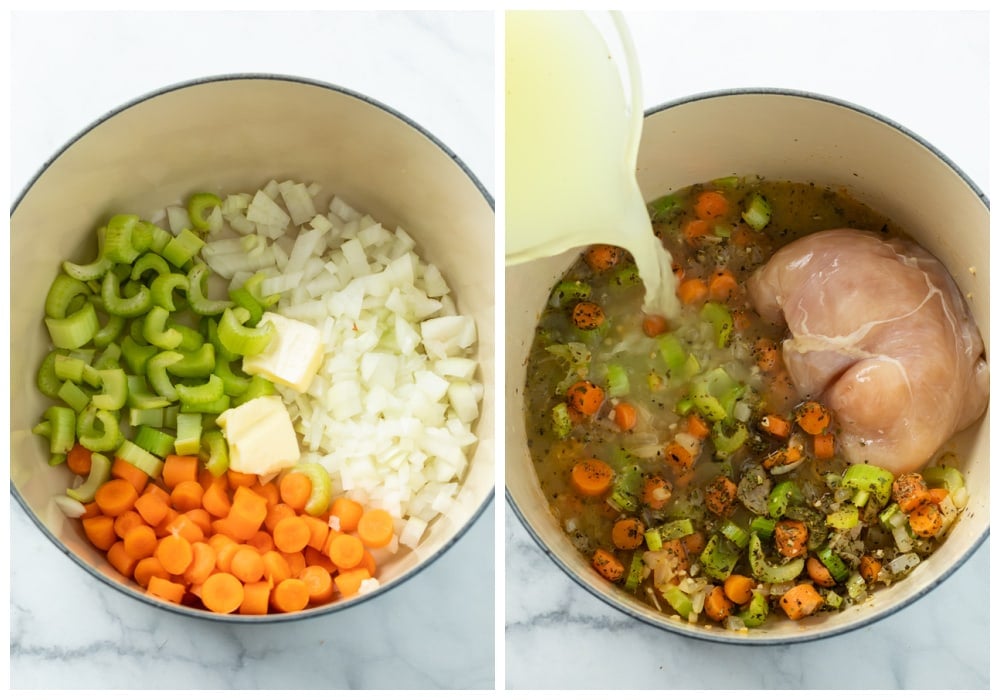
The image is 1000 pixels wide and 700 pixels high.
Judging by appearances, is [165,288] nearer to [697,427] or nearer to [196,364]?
[196,364]

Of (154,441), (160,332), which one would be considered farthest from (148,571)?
(160,332)

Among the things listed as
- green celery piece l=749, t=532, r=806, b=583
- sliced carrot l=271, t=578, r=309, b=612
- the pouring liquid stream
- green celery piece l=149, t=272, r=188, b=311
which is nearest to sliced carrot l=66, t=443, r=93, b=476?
green celery piece l=149, t=272, r=188, b=311

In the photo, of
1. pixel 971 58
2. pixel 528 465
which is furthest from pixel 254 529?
pixel 971 58

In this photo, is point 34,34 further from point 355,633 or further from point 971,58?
point 971,58

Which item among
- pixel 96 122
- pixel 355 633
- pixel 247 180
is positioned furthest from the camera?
pixel 247 180

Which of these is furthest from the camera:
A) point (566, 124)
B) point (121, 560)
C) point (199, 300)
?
point (199, 300)

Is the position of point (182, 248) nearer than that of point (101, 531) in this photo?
No

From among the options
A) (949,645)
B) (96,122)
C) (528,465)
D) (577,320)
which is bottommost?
(949,645)

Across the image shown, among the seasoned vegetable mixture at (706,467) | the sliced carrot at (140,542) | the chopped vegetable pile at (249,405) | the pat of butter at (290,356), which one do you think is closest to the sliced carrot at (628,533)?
the seasoned vegetable mixture at (706,467)
